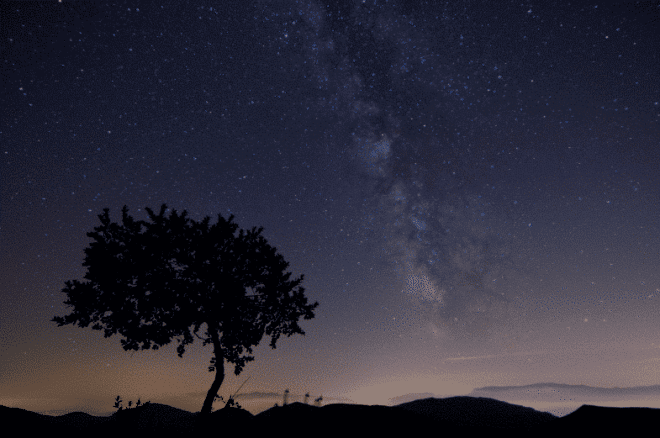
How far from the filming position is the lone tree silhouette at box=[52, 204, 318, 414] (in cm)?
1814

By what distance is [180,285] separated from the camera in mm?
18688

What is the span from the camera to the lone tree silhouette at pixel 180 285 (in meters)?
18.1

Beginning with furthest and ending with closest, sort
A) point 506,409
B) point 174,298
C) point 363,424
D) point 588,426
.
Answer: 1. point 506,409
2. point 174,298
3. point 363,424
4. point 588,426

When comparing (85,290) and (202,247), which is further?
(202,247)

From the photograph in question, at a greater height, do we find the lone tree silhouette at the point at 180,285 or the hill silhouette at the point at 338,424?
the lone tree silhouette at the point at 180,285

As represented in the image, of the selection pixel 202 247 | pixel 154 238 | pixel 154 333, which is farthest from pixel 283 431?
pixel 154 238

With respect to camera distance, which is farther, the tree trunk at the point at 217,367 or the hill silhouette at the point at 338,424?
the tree trunk at the point at 217,367

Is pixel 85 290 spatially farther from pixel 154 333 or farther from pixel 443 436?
pixel 443 436

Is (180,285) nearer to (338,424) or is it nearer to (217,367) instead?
(217,367)

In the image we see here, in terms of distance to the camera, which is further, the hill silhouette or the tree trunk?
the tree trunk

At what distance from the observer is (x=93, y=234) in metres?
18.2

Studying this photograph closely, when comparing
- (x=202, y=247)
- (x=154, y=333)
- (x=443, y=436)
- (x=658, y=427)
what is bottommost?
(x=443, y=436)

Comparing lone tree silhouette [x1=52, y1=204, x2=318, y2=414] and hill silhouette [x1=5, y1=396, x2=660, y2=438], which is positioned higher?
lone tree silhouette [x1=52, y1=204, x2=318, y2=414]

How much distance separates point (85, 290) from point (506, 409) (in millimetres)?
71026
